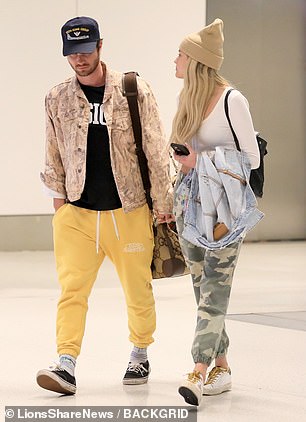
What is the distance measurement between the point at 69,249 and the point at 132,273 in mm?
318

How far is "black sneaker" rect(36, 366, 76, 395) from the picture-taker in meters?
4.79

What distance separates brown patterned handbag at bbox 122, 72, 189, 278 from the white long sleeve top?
0.36m

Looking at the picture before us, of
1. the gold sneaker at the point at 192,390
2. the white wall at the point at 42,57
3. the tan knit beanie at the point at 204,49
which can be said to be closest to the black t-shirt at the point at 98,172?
the tan knit beanie at the point at 204,49

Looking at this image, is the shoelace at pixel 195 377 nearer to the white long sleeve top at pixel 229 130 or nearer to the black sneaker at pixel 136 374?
the black sneaker at pixel 136 374

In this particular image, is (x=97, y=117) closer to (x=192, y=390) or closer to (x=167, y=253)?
(x=167, y=253)

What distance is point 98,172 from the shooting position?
5078 millimetres

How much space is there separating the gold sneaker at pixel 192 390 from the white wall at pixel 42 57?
Answer: 23.7ft

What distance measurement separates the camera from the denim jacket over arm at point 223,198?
4.70m

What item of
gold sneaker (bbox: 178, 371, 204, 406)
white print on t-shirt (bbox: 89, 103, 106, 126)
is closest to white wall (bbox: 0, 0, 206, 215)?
white print on t-shirt (bbox: 89, 103, 106, 126)

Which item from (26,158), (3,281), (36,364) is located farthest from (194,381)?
(26,158)

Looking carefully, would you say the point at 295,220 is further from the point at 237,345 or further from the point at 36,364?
the point at 36,364

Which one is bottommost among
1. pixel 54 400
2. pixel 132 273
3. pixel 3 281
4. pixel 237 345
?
pixel 3 281

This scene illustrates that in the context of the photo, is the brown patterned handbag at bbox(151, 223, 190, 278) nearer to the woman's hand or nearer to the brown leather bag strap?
the brown leather bag strap

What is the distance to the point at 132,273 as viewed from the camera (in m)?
5.09
